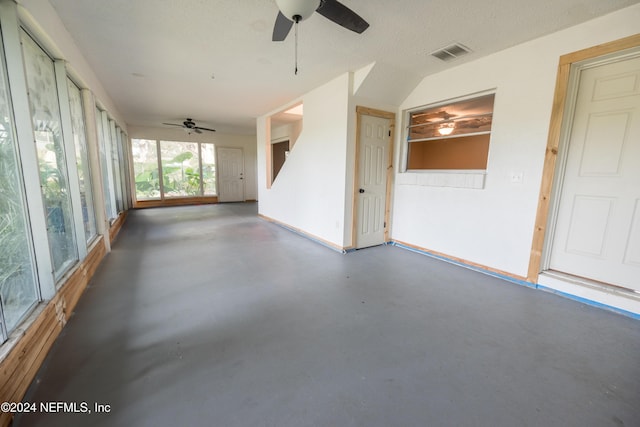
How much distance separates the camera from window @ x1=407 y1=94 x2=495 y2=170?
3301 mm

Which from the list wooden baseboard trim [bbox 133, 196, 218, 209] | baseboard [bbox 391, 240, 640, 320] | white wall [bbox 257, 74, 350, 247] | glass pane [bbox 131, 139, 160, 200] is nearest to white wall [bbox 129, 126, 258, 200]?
glass pane [bbox 131, 139, 160, 200]

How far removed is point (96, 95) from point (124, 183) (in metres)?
3.90

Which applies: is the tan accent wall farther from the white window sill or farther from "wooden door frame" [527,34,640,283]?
"wooden door frame" [527,34,640,283]

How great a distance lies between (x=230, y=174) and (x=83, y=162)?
6153 mm

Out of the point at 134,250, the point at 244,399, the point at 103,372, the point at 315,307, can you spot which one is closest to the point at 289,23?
the point at 315,307

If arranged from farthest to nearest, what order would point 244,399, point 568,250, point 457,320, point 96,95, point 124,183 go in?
point 124,183
point 96,95
point 568,250
point 457,320
point 244,399

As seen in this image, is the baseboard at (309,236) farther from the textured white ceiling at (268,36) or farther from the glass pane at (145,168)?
the glass pane at (145,168)

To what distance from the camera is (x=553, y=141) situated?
2.50 metres

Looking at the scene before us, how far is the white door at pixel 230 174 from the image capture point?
9109 millimetres

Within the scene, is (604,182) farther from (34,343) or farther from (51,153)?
(51,153)

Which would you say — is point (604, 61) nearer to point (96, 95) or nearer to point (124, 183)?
point (96, 95)

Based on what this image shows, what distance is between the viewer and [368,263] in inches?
133

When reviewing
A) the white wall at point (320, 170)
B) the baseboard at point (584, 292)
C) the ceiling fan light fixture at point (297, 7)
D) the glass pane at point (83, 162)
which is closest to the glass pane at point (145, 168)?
the white wall at point (320, 170)

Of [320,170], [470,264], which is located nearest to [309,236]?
[320,170]
